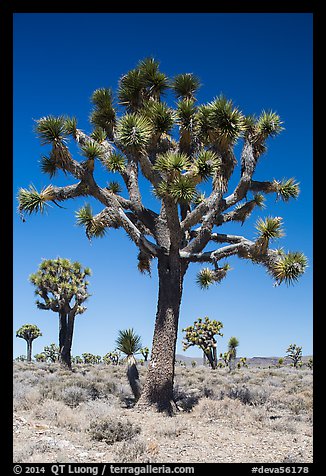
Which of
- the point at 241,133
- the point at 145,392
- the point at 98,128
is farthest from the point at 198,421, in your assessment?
the point at 98,128

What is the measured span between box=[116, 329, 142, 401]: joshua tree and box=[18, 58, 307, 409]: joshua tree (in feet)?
2.05

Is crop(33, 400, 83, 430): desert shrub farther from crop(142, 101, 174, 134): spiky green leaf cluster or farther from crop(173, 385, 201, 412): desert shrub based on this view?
crop(142, 101, 174, 134): spiky green leaf cluster

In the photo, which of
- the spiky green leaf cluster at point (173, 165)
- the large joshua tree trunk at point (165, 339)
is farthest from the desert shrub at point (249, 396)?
the spiky green leaf cluster at point (173, 165)

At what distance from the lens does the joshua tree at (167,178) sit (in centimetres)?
1018

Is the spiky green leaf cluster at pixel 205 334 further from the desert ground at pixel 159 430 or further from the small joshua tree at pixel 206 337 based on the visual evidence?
the desert ground at pixel 159 430

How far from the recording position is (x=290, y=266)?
411 inches

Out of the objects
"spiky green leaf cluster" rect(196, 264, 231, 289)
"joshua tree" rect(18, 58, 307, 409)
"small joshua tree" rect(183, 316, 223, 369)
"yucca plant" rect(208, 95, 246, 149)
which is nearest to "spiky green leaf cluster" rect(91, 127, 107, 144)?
"joshua tree" rect(18, 58, 307, 409)

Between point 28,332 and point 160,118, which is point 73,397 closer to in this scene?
point 160,118

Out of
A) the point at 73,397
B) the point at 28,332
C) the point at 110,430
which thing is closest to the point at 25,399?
the point at 73,397

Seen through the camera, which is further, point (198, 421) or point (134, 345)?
point (134, 345)

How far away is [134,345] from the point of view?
11.1m

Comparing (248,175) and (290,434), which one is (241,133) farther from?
(290,434)

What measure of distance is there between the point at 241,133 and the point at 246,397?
687 centimetres

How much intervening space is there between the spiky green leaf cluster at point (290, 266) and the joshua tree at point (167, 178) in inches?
0.9
